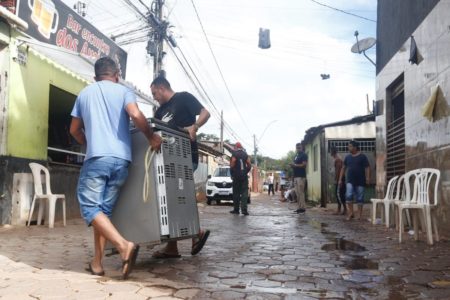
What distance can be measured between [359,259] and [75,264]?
2.77 m

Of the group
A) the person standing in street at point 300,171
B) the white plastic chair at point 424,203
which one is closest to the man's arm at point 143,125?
the white plastic chair at point 424,203

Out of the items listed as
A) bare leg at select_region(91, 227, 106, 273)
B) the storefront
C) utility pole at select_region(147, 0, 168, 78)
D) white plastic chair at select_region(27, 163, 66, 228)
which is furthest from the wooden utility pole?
bare leg at select_region(91, 227, 106, 273)

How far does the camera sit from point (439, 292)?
310 cm

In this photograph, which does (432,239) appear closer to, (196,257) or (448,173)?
(448,173)

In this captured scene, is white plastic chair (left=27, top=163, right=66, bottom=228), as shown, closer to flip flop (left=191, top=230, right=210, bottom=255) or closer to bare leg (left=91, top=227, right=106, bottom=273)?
flip flop (left=191, top=230, right=210, bottom=255)

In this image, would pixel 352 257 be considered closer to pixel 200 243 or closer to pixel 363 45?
pixel 200 243

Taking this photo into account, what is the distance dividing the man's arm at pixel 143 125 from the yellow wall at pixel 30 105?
4591mm

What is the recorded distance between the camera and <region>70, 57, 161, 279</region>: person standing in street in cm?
340

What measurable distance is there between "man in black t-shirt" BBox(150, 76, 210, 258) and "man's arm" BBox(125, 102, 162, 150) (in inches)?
30.5

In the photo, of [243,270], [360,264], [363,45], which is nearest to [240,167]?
[363,45]

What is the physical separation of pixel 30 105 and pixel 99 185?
5.18 metres

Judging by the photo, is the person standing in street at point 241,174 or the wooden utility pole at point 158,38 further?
the wooden utility pole at point 158,38

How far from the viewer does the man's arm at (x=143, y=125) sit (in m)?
3.46

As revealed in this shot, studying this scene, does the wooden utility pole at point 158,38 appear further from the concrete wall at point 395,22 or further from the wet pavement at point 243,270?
the wet pavement at point 243,270
